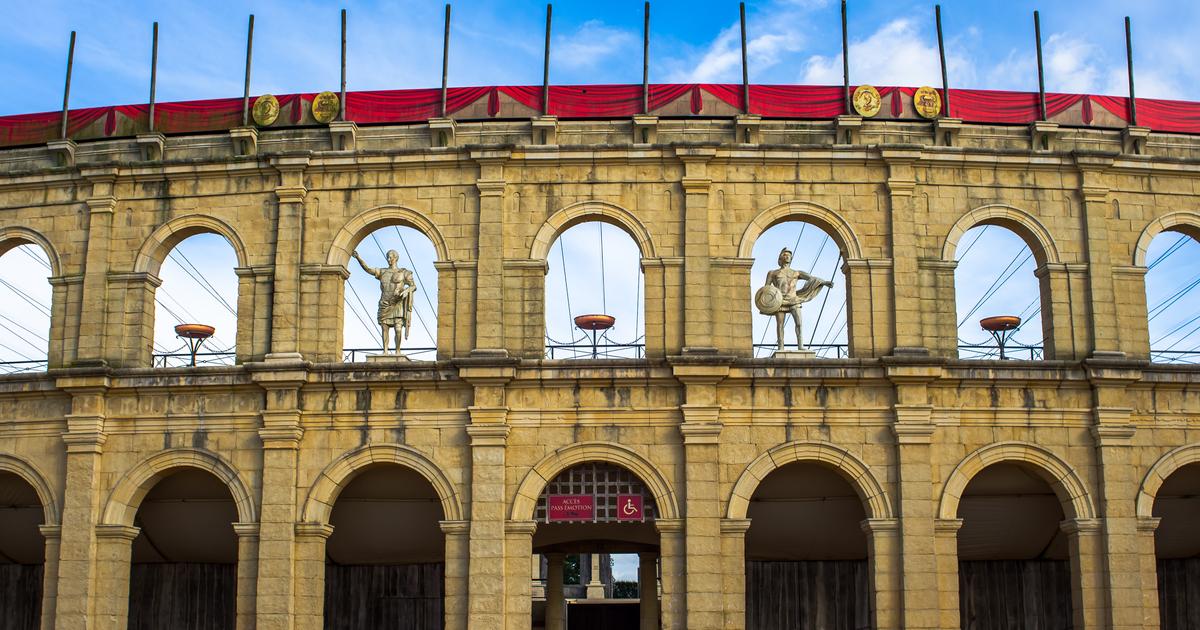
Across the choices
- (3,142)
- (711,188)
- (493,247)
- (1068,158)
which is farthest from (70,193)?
(1068,158)

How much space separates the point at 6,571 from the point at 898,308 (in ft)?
75.3

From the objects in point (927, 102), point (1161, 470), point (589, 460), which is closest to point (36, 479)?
point (589, 460)

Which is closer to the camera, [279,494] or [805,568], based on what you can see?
[279,494]

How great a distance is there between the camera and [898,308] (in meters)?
28.0

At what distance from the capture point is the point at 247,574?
2742 cm

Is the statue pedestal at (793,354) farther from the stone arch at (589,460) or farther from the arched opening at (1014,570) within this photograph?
the arched opening at (1014,570)

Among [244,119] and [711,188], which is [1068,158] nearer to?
[711,188]

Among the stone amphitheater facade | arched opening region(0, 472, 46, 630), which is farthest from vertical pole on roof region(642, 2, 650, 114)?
arched opening region(0, 472, 46, 630)

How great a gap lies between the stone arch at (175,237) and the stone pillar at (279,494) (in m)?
3.16

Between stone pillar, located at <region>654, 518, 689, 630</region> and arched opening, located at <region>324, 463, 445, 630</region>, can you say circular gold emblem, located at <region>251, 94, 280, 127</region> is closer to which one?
arched opening, located at <region>324, 463, 445, 630</region>

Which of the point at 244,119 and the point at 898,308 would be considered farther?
the point at 244,119

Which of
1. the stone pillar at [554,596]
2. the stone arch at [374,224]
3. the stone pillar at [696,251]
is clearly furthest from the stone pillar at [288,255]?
the stone pillar at [554,596]

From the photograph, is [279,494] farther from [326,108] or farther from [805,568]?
[805,568]

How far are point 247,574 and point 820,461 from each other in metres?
12.3
